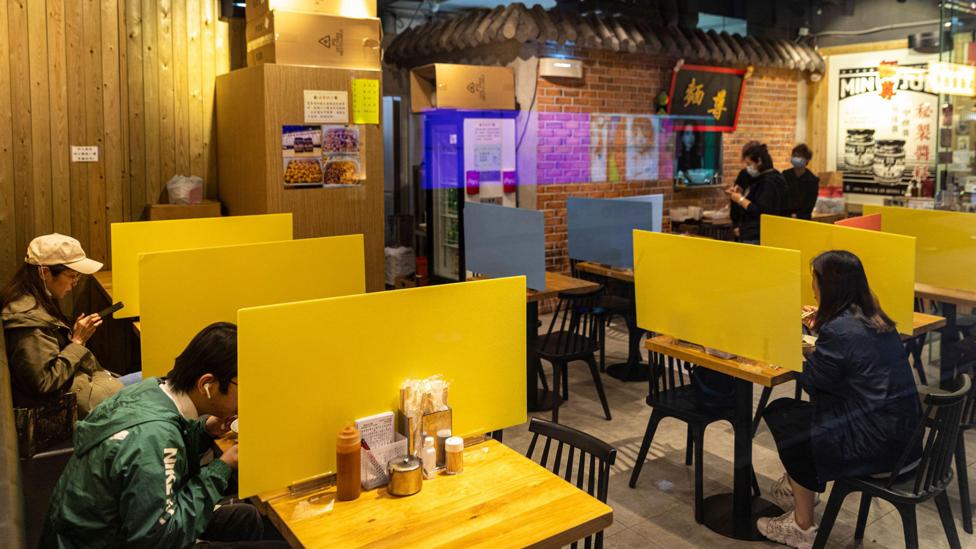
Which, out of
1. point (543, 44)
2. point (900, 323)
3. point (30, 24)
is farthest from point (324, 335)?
point (543, 44)

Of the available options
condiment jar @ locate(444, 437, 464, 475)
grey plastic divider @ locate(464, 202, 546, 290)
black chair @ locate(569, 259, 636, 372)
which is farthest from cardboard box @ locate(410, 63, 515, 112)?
condiment jar @ locate(444, 437, 464, 475)

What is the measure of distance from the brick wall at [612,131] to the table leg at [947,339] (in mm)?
2389

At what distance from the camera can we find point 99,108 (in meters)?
4.44

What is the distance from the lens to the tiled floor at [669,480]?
3.13m

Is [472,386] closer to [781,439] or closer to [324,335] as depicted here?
[324,335]

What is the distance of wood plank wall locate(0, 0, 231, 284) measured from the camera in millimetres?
4215

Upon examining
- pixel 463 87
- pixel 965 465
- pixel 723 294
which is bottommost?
pixel 965 465

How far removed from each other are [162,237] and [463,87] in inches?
102

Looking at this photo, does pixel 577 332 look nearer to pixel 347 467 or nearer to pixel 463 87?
pixel 463 87

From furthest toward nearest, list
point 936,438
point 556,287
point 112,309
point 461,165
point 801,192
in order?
point 461,165 < point 801,192 < point 556,287 < point 112,309 < point 936,438

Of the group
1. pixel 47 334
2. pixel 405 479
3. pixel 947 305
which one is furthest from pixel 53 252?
pixel 947 305

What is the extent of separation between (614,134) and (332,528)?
4.86 meters

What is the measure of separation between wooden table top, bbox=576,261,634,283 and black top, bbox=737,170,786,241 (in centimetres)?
107

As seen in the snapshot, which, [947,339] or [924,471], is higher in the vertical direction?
[947,339]
